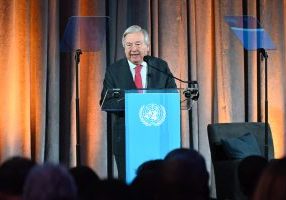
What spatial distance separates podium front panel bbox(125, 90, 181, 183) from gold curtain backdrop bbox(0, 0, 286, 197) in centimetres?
189

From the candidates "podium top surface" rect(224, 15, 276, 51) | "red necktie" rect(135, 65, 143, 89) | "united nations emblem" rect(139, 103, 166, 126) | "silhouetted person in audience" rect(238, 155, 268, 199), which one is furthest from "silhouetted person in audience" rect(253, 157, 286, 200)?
"podium top surface" rect(224, 15, 276, 51)


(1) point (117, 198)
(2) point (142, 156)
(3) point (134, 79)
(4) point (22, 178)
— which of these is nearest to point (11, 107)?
(3) point (134, 79)

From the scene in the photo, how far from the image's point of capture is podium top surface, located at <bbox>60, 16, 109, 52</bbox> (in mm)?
4914

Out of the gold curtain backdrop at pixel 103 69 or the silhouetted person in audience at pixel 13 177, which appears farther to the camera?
the gold curtain backdrop at pixel 103 69

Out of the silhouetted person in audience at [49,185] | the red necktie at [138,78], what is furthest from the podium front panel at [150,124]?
the silhouetted person in audience at [49,185]

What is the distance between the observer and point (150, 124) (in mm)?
4191

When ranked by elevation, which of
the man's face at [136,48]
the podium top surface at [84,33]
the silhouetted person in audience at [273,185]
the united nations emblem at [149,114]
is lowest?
the silhouetted person in audience at [273,185]

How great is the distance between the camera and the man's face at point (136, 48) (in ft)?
15.3

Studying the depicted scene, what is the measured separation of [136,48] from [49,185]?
282cm

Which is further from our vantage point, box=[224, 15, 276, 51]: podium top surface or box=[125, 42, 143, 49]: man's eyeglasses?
box=[224, 15, 276, 51]: podium top surface

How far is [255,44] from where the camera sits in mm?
5605

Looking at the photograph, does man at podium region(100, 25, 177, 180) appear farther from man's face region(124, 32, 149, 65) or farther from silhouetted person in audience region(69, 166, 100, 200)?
silhouetted person in audience region(69, 166, 100, 200)

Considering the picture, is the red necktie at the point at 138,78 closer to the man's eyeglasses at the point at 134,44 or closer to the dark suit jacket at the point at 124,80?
the dark suit jacket at the point at 124,80

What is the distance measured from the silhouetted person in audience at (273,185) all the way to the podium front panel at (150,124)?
2.37 meters
